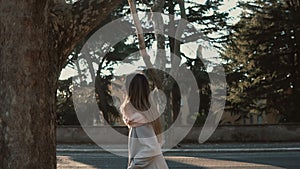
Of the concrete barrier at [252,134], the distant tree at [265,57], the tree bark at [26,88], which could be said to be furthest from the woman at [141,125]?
the distant tree at [265,57]

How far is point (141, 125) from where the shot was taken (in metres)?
3.57

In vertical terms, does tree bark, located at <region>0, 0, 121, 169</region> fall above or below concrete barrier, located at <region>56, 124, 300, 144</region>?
above

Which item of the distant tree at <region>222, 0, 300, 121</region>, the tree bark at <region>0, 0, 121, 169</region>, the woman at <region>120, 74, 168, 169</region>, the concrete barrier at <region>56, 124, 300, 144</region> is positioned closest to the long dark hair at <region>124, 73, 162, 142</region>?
the woman at <region>120, 74, 168, 169</region>

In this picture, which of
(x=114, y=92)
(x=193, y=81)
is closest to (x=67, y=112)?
(x=114, y=92)

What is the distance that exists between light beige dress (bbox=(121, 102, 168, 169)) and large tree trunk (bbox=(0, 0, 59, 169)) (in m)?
0.62

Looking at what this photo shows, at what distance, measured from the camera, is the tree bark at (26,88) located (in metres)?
3.22

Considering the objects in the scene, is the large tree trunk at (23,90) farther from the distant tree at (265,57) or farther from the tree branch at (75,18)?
the distant tree at (265,57)

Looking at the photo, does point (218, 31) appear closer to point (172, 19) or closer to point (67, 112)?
point (172, 19)

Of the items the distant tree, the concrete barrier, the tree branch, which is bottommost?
the concrete barrier

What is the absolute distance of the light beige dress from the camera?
11.7 feet

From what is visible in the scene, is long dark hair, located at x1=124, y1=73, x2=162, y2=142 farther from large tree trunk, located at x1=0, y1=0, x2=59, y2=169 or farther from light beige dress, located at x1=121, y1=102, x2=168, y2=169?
large tree trunk, located at x1=0, y1=0, x2=59, y2=169

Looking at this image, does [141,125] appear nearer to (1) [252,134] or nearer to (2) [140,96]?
(2) [140,96]

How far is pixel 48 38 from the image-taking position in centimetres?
352

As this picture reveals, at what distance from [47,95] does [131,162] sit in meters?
0.81
